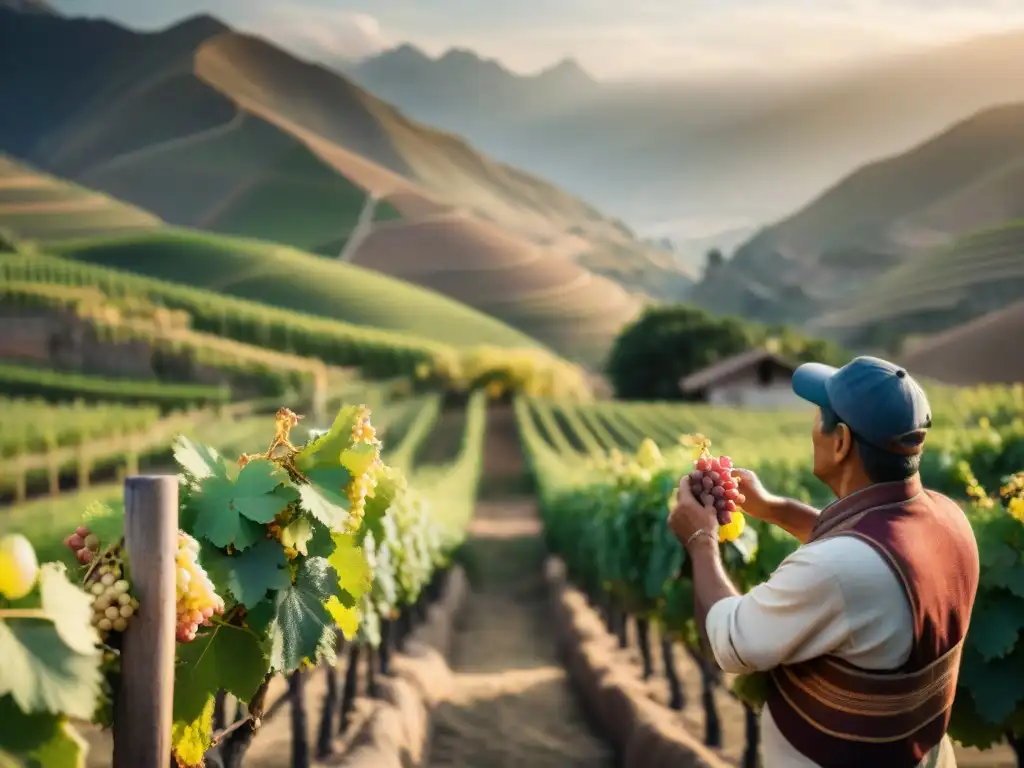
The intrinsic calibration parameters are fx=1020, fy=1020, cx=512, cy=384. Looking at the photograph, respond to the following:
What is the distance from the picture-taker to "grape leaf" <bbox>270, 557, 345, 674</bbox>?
2.27 meters

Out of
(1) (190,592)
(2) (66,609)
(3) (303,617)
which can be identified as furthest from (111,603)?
(3) (303,617)

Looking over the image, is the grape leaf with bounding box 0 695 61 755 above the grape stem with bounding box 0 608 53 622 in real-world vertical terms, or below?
below

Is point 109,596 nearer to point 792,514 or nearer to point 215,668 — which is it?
point 215,668

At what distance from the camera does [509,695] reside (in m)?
7.75

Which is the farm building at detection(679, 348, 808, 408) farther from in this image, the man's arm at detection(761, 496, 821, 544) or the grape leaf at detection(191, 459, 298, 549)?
the grape leaf at detection(191, 459, 298, 549)

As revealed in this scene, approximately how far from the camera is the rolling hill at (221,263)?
50.8 metres

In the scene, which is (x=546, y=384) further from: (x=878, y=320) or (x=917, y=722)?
(x=917, y=722)

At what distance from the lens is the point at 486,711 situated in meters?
7.13

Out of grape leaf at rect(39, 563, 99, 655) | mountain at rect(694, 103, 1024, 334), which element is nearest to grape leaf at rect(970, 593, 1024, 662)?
grape leaf at rect(39, 563, 99, 655)

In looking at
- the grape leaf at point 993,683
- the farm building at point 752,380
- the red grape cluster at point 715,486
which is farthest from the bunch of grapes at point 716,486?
the farm building at point 752,380

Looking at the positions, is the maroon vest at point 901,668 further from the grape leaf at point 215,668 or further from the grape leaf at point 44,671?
the grape leaf at point 44,671

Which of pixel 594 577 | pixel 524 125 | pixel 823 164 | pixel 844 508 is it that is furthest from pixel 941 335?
pixel 524 125

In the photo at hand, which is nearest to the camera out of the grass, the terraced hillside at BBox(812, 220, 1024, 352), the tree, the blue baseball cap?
the blue baseball cap

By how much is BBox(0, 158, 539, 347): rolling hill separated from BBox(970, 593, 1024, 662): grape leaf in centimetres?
4904
